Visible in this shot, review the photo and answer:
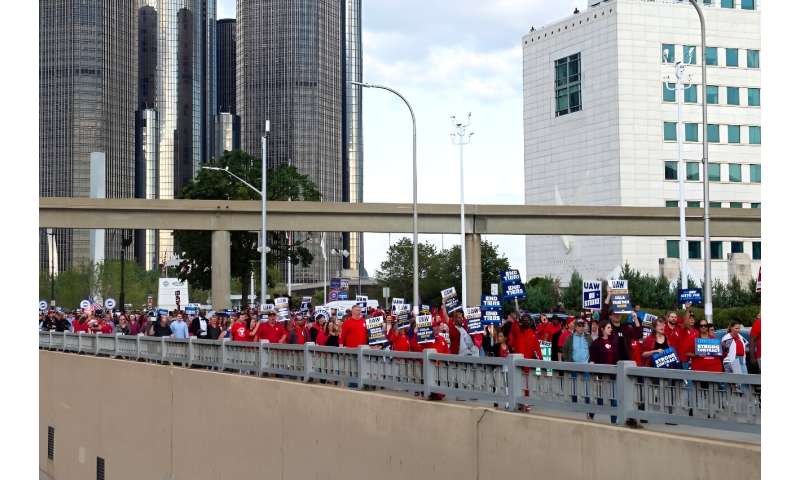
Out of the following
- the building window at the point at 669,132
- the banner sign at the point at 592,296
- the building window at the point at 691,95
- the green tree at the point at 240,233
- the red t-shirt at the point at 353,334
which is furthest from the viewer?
the building window at the point at 669,132

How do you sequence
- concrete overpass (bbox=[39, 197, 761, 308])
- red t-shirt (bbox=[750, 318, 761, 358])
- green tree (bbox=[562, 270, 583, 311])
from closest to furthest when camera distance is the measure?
red t-shirt (bbox=[750, 318, 761, 358]), concrete overpass (bbox=[39, 197, 761, 308]), green tree (bbox=[562, 270, 583, 311])

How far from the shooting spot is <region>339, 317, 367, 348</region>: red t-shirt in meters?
19.1

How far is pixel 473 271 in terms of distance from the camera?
6203 cm

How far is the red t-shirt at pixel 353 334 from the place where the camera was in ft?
Result: 62.7

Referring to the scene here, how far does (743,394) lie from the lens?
33.2ft

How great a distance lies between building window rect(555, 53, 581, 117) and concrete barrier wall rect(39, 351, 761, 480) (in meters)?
77.7

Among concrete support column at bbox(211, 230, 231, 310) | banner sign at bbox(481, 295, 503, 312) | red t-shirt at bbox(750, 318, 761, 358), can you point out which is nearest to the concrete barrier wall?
banner sign at bbox(481, 295, 503, 312)

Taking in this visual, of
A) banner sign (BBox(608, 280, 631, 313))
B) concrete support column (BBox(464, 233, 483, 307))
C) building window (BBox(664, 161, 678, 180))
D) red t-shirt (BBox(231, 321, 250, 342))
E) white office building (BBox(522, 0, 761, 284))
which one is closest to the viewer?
banner sign (BBox(608, 280, 631, 313))

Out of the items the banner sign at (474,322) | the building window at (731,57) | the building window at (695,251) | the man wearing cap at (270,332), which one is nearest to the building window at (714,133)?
the building window at (731,57)

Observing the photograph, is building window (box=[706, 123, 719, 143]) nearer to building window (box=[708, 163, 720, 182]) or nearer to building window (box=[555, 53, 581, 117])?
building window (box=[708, 163, 720, 182])

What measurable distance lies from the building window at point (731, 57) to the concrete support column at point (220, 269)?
55.5 m

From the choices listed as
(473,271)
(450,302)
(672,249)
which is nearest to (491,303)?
(450,302)

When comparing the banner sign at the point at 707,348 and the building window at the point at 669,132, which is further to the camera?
the building window at the point at 669,132

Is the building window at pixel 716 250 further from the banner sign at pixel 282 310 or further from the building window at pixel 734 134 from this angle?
the banner sign at pixel 282 310
